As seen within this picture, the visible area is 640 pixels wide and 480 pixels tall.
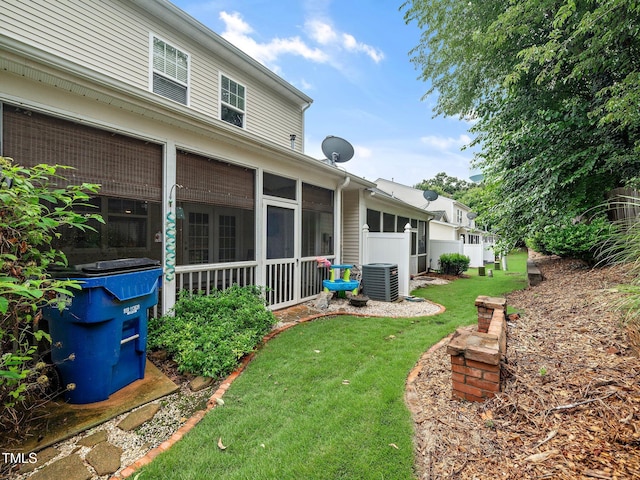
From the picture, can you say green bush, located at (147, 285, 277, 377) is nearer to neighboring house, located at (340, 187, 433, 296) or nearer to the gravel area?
the gravel area

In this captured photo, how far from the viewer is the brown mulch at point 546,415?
1492mm

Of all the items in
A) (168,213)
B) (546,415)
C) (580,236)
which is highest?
(168,213)

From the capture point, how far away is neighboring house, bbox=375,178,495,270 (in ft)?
47.1

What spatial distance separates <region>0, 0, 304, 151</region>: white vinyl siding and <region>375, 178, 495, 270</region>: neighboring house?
10.6 meters

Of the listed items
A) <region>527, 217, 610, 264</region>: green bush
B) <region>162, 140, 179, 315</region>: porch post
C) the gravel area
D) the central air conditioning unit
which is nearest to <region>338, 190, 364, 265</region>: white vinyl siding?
the central air conditioning unit

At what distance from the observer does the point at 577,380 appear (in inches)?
80.8

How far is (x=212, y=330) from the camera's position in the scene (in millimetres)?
3549

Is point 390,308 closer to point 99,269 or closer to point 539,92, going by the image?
point 99,269

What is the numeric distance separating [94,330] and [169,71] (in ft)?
21.3

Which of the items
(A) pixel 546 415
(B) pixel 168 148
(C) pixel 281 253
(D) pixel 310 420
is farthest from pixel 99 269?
(A) pixel 546 415

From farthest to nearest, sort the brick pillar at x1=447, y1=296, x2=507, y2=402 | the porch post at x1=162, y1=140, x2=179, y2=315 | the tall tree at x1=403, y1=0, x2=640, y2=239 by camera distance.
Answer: the tall tree at x1=403, y1=0, x2=640, y2=239 → the porch post at x1=162, y1=140, x2=179, y2=315 → the brick pillar at x1=447, y1=296, x2=507, y2=402

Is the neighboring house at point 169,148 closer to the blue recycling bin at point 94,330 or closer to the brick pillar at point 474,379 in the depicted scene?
the blue recycling bin at point 94,330

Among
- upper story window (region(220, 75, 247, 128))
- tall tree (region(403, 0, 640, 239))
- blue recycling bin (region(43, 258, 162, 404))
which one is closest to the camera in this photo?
blue recycling bin (region(43, 258, 162, 404))

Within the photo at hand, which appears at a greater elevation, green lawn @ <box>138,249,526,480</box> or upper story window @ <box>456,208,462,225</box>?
upper story window @ <box>456,208,462,225</box>
